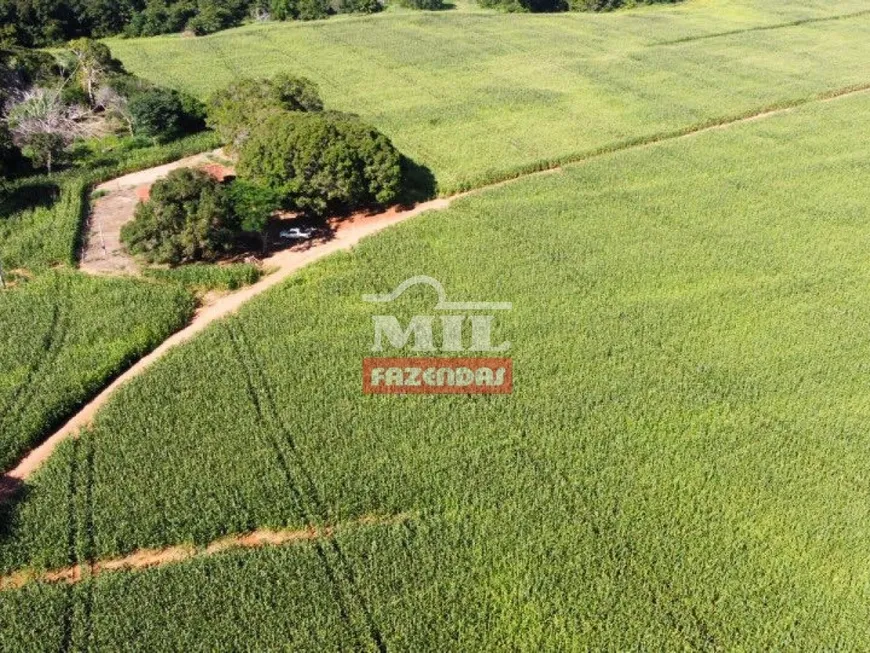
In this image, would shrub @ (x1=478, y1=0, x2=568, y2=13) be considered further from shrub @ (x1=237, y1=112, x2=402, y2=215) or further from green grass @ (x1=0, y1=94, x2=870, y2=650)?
green grass @ (x1=0, y1=94, x2=870, y2=650)

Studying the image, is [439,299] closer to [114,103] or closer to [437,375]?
[437,375]

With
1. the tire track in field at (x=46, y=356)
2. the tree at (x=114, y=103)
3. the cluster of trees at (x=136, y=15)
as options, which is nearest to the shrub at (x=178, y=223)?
the tire track in field at (x=46, y=356)

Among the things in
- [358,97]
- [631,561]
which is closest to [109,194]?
[358,97]

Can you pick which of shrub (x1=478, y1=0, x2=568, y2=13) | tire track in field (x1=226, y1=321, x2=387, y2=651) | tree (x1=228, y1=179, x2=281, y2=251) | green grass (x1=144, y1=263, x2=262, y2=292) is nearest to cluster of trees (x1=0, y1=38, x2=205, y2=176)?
tree (x1=228, y1=179, x2=281, y2=251)

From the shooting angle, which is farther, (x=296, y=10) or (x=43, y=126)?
(x=296, y=10)

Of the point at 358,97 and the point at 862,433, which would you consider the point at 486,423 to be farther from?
the point at 358,97

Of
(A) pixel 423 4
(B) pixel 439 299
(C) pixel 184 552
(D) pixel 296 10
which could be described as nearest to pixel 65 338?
(C) pixel 184 552

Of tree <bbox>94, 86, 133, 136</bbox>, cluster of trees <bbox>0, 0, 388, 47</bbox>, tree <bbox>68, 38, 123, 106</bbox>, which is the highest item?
cluster of trees <bbox>0, 0, 388, 47</bbox>
